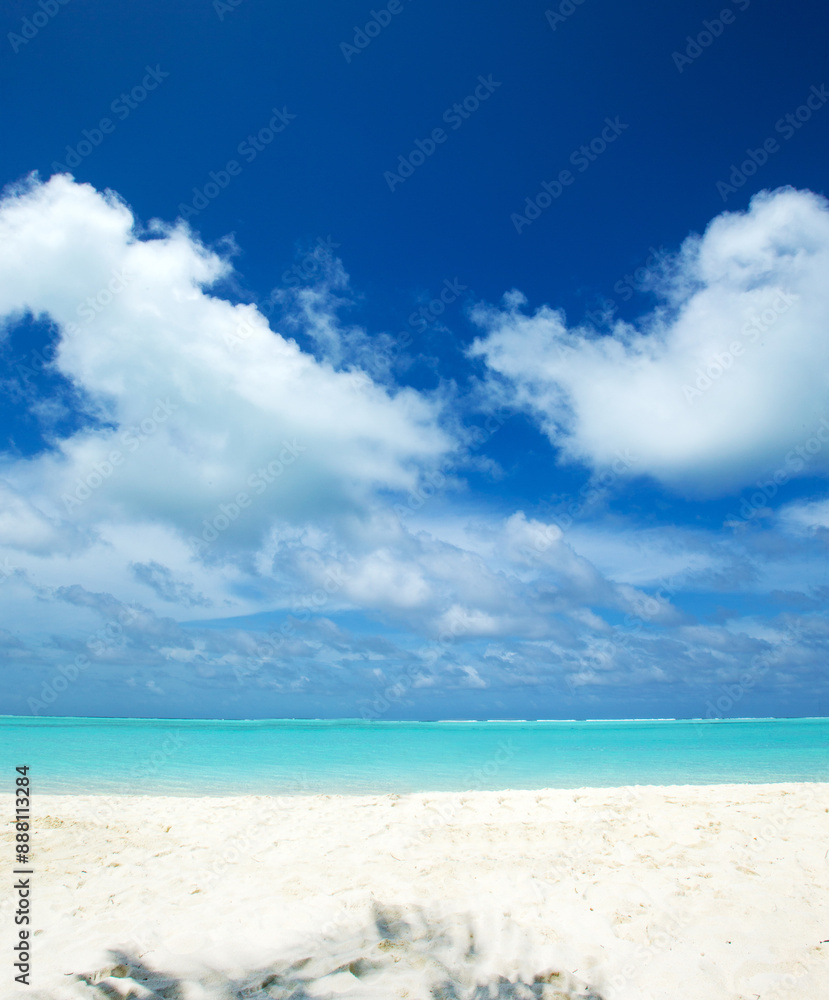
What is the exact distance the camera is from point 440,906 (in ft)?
21.0

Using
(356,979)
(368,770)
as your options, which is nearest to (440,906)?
(356,979)

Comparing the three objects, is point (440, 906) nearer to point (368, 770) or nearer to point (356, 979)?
point (356, 979)

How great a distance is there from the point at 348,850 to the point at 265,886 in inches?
73.1

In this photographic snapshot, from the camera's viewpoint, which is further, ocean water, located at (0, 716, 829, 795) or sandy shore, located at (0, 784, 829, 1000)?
ocean water, located at (0, 716, 829, 795)

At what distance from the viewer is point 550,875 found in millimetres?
7305

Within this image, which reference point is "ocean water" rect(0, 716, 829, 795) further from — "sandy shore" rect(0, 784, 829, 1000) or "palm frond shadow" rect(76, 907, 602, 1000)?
"palm frond shadow" rect(76, 907, 602, 1000)

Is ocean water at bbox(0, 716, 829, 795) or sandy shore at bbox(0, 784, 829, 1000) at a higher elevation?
sandy shore at bbox(0, 784, 829, 1000)

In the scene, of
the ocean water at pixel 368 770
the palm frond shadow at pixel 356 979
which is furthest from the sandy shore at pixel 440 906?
the ocean water at pixel 368 770

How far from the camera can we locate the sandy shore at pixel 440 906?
4992 millimetres

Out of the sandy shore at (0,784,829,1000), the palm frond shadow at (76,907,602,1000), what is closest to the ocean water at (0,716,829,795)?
the sandy shore at (0,784,829,1000)

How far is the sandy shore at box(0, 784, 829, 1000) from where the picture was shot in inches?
197

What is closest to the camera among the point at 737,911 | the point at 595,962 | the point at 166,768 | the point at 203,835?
the point at 595,962

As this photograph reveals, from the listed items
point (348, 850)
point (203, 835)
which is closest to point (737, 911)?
point (348, 850)

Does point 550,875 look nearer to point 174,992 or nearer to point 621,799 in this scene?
point 174,992
